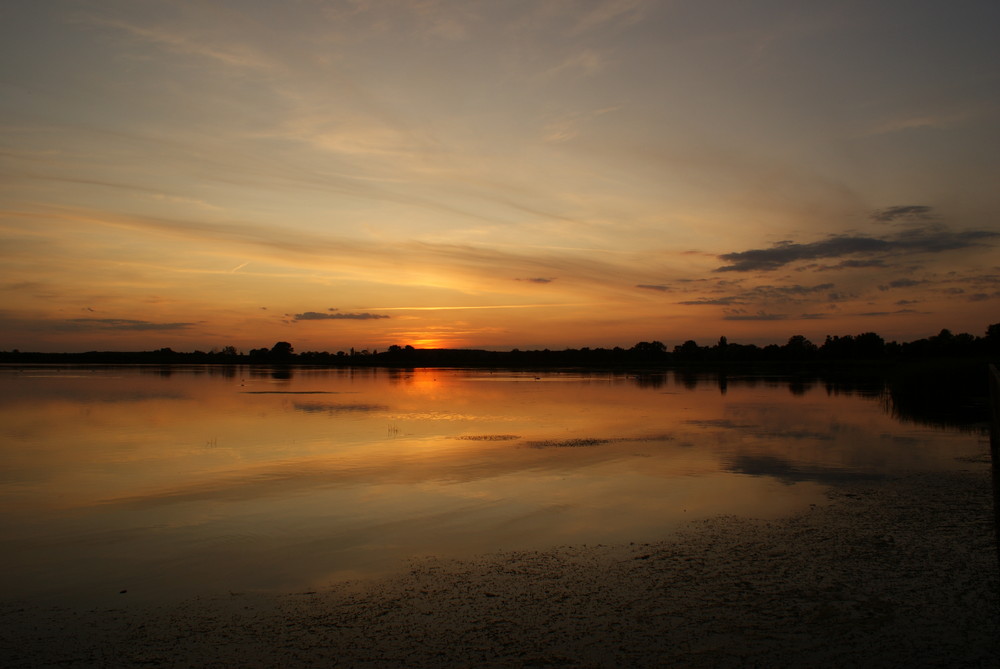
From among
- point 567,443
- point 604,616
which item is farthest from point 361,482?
point 604,616

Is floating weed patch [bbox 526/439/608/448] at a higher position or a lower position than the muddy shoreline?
higher

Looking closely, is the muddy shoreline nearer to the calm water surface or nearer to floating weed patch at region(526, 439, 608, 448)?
the calm water surface

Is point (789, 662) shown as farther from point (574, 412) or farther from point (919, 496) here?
point (574, 412)

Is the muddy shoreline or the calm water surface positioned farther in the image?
the calm water surface

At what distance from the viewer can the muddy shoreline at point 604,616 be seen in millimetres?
6633

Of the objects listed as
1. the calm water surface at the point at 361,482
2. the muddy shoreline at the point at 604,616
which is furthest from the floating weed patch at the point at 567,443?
the muddy shoreline at the point at 604,616

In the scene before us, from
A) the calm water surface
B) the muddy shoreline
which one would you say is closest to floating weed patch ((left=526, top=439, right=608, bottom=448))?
the calm water surface

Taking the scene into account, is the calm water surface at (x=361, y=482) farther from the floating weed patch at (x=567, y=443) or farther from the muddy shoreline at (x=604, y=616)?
the muddy shoreline at (x=604, y=616)

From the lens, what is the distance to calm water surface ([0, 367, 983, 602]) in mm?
9953

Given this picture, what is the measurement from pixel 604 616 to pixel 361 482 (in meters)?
9.08

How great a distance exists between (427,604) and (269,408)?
28102 mm

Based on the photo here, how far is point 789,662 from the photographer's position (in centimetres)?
645

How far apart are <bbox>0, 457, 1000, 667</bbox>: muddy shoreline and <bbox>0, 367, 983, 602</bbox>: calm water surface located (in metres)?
0.83

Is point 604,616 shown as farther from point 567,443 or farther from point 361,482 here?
point 567,443
